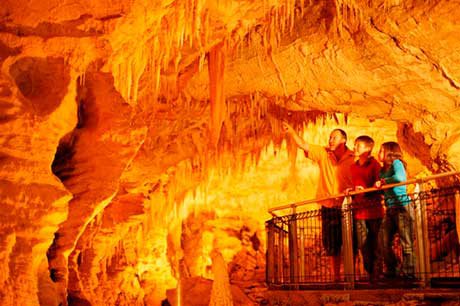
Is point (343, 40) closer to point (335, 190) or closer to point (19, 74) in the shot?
point (335, 190)

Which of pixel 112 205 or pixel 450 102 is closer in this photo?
pixel 450 102

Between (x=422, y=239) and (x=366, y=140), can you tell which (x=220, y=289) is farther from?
(x=422, y=239)

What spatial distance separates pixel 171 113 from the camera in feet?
36.4

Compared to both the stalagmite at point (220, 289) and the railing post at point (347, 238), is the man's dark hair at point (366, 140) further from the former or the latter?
the stalagmite at point (220, 289)

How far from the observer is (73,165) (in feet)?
31.0

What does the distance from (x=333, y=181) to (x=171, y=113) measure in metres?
3.94

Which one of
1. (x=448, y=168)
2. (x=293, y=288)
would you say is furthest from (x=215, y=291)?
(x=448, y=168)

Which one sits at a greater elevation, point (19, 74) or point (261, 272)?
point (19, 74)

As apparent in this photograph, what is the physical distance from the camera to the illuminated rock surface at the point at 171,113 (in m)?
6.62

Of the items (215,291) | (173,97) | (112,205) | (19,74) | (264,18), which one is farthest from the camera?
(112,205)

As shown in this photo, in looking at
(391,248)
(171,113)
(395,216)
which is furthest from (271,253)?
(171,113)

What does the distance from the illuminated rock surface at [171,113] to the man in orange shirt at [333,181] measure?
1.70 m

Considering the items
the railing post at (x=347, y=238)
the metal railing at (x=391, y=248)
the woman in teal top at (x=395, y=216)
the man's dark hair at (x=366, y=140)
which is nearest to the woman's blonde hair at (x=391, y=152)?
the woman in teal top at (x=395, y=216)

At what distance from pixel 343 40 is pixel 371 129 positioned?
4757 millimetres
